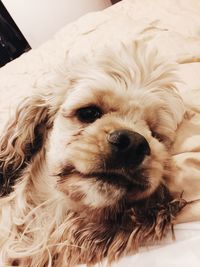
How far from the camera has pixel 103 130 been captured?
1.08 m

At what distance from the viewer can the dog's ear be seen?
57.7 inches

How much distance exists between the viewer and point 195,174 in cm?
110

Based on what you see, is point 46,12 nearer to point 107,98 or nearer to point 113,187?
point 107,98

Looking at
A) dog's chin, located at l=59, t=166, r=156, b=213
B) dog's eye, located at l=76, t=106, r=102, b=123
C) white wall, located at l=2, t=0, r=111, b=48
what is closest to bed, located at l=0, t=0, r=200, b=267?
dog's chin, located at l=59, t=166, r=156, b=213

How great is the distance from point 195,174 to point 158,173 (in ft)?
0.47

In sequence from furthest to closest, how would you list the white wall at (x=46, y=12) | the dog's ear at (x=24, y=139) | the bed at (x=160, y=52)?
the white wall at (x=46, y=12) → the dog's ear at (x=24, y=139) → the bed at (x=160, y=52)

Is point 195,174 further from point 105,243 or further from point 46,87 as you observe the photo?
point 46,87

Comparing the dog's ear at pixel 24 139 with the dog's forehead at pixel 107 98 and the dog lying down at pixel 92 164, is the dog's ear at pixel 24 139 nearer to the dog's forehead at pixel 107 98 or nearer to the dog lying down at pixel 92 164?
the dog lying down at pixel 92 164

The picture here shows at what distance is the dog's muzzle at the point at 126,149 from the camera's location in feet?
3.24

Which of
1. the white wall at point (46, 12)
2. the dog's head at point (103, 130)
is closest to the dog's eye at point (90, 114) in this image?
the dog's head at point (103, 130)

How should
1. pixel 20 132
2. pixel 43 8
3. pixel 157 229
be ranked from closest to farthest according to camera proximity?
pixel 157 229 < pixel 20 132 < pixel 43 8

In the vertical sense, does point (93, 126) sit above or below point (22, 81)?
above

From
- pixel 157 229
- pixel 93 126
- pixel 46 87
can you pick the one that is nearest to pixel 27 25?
pixel 46 87

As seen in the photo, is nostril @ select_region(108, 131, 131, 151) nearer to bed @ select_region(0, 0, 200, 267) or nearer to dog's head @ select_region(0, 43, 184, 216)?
dog's head @ select_region(0, 43, 184, 216)
